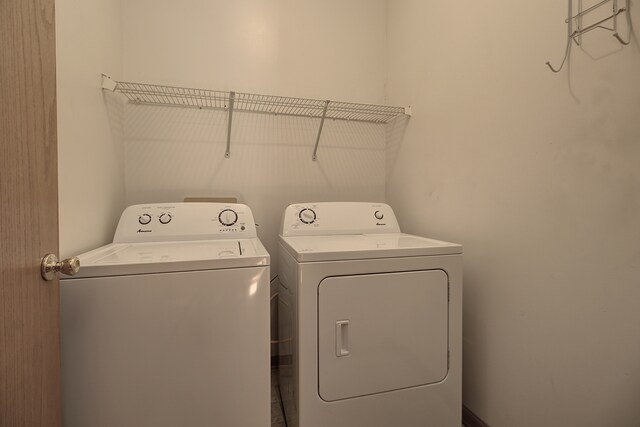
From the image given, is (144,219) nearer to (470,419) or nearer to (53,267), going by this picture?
(53,267)

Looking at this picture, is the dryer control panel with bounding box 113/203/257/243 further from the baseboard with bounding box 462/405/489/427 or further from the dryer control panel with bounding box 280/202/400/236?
the baseboard with bounding box 462/405/489/427

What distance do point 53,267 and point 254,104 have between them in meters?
1.48

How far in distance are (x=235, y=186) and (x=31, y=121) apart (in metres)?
1.23

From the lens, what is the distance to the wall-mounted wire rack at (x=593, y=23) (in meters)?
0.81

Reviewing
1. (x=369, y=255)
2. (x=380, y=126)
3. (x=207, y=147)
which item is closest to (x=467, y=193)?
(x=369, y=255)

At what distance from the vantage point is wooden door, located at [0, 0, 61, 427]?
1.76ft

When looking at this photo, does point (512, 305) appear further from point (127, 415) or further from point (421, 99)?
point (127, 415)

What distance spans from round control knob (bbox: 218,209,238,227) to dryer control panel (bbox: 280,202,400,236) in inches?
11.0

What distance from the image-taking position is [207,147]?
1.80 m

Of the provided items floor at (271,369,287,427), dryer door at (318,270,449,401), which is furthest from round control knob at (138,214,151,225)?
floor at (271,369,287,427)

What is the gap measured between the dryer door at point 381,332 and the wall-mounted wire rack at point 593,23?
0.94 metres

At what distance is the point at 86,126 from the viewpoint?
1.17 meters

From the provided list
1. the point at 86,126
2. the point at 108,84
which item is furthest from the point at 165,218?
the point at 108,84

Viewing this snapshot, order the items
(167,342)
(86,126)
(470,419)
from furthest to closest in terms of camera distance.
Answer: (470,419), (86,126), (167,342)
